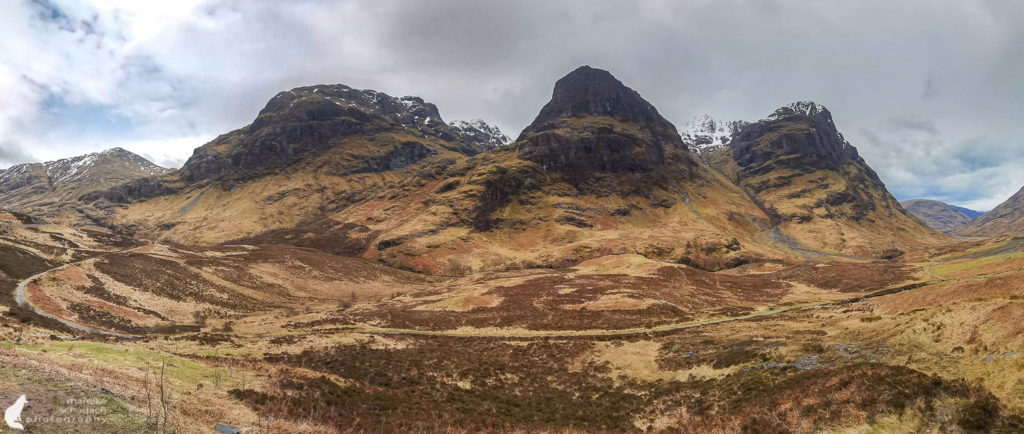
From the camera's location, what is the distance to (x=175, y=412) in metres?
13.1

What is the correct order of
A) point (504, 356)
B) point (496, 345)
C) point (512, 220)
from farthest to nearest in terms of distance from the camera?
point (512, 220) → point (496, 345) → point (504, 356)

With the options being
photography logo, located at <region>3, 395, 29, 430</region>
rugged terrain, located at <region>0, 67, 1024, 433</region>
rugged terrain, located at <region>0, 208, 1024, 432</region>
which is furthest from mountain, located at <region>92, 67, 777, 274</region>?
photography logo, located at <region>3, 395, 29, 430</region>

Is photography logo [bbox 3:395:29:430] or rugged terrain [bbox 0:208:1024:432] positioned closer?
photography logo [bbox 3:395:29:430]

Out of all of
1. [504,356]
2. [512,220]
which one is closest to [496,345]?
[504,356]

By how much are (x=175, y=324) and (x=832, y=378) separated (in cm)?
5721

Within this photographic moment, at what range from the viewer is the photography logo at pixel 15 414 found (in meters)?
9.34

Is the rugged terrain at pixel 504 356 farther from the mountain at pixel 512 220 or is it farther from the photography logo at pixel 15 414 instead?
the mountain at pixel 512 220

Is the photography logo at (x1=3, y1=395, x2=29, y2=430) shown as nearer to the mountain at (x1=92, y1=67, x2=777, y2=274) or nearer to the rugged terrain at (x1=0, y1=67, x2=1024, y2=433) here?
the rugged terrain at (x1=0, y1=67, x2=1024, y2=433)

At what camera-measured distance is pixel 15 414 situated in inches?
383

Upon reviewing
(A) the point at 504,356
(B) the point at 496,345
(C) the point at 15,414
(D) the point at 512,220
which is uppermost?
(D) the point at 512,220

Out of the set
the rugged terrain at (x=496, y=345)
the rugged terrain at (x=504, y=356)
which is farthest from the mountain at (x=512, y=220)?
the rugged terrain at (x=504, y=356)

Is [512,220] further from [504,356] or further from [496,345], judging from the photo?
[504,356]

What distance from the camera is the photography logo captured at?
934 cm

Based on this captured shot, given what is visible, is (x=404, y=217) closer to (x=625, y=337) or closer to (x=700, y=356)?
(x=625, y=337)
